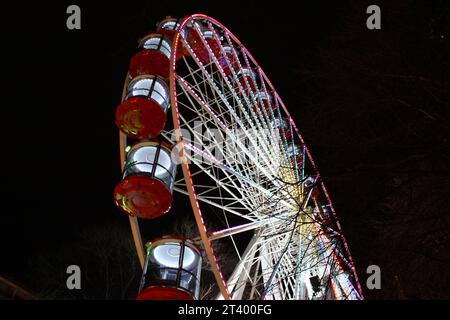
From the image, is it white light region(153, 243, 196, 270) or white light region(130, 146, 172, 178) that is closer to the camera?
white light region(153, 243, 196, 270)

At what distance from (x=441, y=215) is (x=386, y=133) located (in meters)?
1.61

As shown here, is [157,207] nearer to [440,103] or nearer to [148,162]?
[148,162]

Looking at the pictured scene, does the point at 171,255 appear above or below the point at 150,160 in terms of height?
below

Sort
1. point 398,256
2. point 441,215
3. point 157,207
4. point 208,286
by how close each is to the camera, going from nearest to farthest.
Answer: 1. point 441,215
2. point 398,256
3. point 157,207
4. point 208,286

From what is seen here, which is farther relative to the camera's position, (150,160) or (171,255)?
(150,160)

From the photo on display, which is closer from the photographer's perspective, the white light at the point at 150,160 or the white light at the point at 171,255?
the white light at the point at 171,255

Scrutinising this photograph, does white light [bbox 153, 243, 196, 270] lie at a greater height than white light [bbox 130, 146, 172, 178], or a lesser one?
lesser

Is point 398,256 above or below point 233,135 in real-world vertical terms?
below

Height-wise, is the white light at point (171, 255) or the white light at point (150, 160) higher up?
the white light at point (150, 160)

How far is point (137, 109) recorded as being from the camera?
31.9ft
